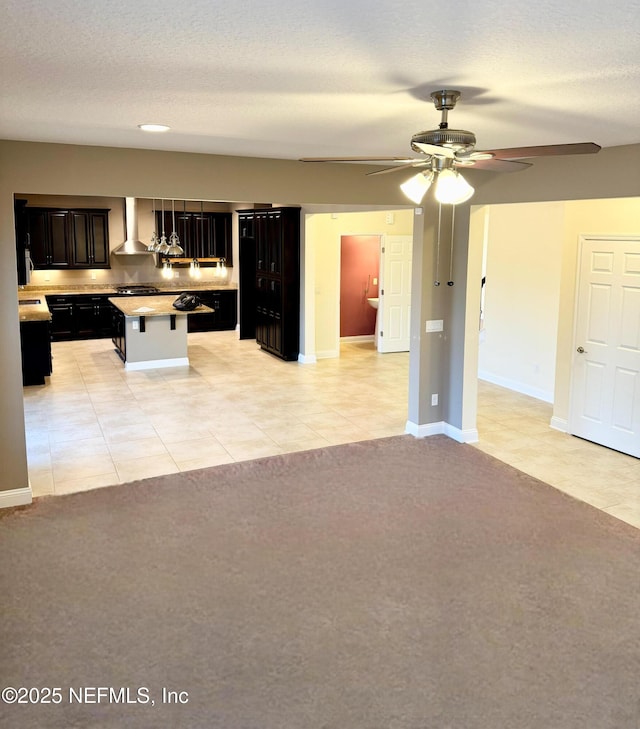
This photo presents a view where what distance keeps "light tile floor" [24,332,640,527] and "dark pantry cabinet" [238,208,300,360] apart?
0.44 m

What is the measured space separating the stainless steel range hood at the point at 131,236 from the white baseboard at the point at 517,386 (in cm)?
639

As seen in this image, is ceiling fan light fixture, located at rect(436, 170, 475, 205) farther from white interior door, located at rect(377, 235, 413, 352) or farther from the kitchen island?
white interior door, located at rect(377, 235, 413, 352)

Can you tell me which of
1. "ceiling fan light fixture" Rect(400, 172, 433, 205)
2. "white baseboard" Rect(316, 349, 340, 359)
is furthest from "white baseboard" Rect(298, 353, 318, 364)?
"ceiling fan light fixture" Rect(400, 172, 433, 205)

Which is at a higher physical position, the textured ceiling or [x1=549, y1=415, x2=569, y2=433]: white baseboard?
the textured ceiling

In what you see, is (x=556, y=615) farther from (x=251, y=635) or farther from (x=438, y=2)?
(x=438, y=2)

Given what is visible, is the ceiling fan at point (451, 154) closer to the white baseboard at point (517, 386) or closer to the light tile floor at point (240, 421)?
the light tile floor at point (240, 421)

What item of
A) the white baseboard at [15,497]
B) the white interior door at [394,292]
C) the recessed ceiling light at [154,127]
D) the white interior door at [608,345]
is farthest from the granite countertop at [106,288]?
the recessed ceiling light at [154,127]

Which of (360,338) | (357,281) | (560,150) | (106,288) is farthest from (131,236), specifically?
(560,150)

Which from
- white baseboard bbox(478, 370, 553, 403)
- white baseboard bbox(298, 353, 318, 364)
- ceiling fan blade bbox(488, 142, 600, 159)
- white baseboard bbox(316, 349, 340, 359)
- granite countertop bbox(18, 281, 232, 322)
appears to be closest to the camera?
ceiling fan blade bbox(488, 142, 600, 159)

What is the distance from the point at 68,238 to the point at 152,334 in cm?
333

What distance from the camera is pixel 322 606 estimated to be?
3.54 meters

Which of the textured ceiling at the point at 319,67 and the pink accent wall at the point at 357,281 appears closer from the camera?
the textured ceiling at the point at 319,67

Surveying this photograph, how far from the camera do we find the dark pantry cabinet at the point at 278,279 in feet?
31.6

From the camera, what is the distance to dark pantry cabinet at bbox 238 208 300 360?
962 cm
